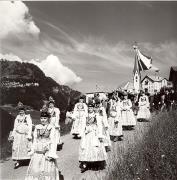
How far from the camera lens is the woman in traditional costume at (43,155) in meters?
6.49

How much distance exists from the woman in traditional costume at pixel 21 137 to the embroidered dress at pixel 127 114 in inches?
237

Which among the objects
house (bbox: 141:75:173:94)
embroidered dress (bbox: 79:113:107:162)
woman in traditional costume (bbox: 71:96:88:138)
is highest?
house (bbox: 141:75:173:94)

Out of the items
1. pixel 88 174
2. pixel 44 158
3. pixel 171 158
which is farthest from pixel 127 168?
pixel 88 174

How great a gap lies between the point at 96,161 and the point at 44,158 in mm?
2209

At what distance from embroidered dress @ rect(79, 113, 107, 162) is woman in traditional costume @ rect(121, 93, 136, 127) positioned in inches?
248

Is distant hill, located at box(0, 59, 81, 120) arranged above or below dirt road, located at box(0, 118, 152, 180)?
above

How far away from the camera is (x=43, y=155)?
6570mm

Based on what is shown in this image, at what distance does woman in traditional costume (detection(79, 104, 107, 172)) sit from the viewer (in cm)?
820

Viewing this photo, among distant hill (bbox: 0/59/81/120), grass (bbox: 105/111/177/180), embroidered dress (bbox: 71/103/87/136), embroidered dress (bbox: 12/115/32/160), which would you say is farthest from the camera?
distant hill (bbox: 0/59/81/120)

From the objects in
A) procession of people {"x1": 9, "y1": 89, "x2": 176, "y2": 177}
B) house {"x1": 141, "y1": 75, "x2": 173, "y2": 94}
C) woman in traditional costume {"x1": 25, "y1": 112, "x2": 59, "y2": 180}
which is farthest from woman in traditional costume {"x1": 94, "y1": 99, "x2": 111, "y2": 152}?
house {"x1": 141, "y1": 75, "x2": 173, "y2": 94}

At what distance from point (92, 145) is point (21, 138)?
2507 millimetres

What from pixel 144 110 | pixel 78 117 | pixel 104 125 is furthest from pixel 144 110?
pixel 104 125

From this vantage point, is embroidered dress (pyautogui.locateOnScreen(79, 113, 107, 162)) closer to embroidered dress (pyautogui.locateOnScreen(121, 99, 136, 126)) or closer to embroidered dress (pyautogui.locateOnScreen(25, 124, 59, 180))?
embroidered dress (pyautogui.locateOnScreen(25, 124, 59, 180))

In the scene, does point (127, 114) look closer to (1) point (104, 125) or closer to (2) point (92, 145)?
(1) point (104, 125)
